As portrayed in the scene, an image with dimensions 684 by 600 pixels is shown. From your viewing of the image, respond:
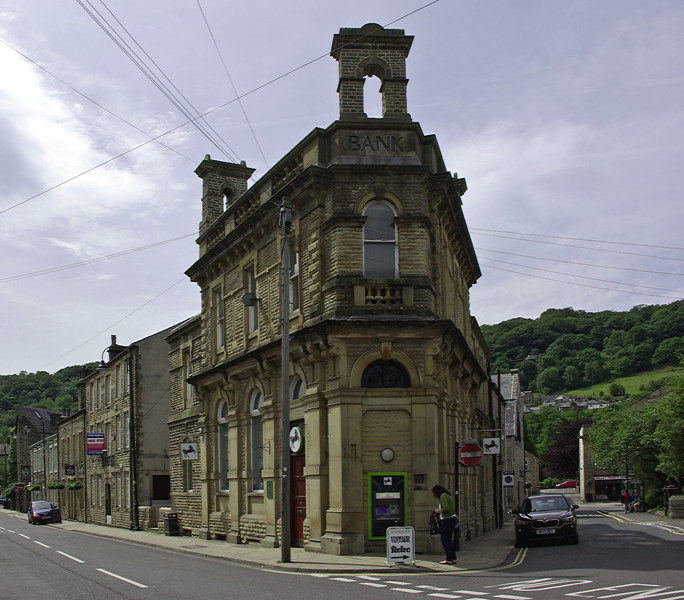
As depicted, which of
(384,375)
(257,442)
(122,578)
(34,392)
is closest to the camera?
(122,578)

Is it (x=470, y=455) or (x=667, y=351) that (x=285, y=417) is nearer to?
(x=470, y=455)

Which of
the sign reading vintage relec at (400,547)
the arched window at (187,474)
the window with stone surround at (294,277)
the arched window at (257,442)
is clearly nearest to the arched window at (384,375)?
the window with stone surround at (294,277)

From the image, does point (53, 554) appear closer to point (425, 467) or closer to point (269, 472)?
point (269, 472)

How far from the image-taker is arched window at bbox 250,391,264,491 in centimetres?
2216

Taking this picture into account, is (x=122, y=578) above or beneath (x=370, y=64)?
beneath

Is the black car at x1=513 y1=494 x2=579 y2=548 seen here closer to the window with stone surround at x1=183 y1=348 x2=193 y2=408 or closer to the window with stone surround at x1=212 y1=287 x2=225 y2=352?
the window with stone surround at x1=212 y1=287 x2=225 y2=352

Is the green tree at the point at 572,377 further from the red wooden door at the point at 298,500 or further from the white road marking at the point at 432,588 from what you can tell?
the white road marking at the point at 432,588

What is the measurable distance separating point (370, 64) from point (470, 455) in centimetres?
1019

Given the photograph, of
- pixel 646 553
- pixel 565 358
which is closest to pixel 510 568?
pixel 646 553

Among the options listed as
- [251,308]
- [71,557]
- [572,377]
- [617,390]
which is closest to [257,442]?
[251,308]

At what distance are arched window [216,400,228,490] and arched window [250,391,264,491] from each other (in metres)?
2.28

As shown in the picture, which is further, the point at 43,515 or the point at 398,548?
the point at 43,515

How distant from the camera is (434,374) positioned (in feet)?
57.9

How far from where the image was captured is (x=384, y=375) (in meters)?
17.7
